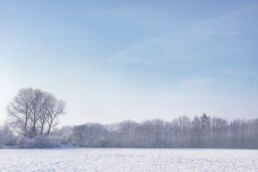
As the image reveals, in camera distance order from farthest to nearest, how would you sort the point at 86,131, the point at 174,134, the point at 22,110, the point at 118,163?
the point at 174,134
the point at 86,131
the point at 22,110
the point at 118,163

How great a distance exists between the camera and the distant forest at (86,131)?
54.8 m

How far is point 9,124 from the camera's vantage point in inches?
2208

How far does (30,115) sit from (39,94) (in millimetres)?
3720

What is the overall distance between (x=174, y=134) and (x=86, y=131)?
89.3ft

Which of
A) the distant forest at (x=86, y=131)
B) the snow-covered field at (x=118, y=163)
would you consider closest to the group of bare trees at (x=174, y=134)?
the distant forest at (x=86, y=131)

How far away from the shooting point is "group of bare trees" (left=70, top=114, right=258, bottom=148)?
6904 cm

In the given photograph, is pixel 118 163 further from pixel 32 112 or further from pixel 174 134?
pixel 174 134

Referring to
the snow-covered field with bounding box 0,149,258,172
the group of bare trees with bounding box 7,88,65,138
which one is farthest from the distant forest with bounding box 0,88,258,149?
the snow-covered field with bounding box 0,149,258,172

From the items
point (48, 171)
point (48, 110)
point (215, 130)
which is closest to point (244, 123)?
A: point (215, 130)

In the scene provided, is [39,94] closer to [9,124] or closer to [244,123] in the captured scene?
[9,124]

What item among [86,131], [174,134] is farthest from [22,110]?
[174,134]

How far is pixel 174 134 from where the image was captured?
3733 inches

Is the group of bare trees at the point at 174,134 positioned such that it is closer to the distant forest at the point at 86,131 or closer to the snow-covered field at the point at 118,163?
the distant forest at the point at 86,131

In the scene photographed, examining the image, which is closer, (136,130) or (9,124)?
(9,124)
